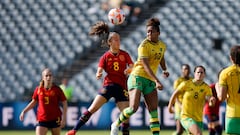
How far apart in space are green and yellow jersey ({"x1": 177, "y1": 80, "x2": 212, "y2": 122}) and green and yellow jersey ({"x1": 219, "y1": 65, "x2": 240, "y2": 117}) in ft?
11.0

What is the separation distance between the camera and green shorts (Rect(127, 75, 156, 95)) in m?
11.4

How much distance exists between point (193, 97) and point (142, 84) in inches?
65.4

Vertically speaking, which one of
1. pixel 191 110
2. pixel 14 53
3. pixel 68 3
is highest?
pixel 68 3

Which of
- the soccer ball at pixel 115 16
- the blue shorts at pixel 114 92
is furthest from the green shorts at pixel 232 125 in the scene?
the soccer ball at pixel 115 16

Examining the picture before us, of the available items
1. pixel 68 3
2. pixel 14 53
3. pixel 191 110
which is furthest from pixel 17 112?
pixel 191 110

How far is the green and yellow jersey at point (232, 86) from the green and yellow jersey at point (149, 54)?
7.46ft

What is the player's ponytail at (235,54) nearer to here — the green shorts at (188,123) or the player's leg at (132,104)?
the player's leg at (132,104)

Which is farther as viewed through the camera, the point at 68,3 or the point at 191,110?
the point at 68,3

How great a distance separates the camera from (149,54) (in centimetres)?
1119

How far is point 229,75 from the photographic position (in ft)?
29.4

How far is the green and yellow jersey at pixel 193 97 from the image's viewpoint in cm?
1258

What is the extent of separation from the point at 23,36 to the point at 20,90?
2.98m

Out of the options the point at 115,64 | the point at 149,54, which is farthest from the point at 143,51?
the point at 115,64

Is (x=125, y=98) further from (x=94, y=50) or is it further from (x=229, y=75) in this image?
(x=94, y=50)
